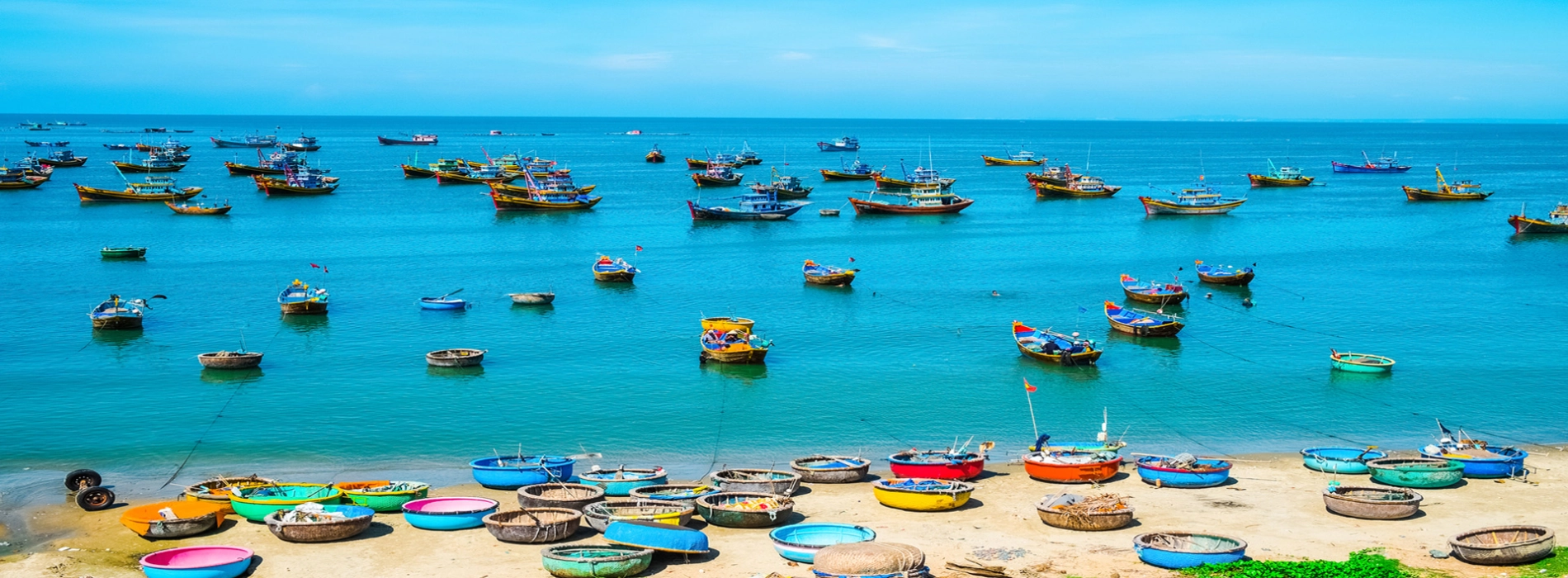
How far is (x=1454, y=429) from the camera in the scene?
3591cm

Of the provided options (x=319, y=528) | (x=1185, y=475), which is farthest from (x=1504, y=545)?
(x=319, y=528)

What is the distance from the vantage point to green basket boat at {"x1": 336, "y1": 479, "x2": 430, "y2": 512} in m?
26.5

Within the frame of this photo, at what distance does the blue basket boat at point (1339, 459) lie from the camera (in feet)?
99.0

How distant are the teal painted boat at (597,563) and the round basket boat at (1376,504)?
45.4 ft

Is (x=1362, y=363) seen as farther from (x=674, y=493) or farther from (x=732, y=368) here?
(x=674, y=493)

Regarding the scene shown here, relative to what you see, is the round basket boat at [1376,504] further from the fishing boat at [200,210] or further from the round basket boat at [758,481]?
the fishing boat at [200,210]

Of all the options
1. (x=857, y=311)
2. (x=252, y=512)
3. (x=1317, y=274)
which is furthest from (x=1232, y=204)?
(x=252, y=512)

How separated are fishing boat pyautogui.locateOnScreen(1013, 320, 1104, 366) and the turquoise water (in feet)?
1.49

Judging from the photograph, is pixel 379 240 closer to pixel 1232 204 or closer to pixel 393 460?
pixel 393 460

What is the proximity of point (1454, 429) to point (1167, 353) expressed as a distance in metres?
11.5

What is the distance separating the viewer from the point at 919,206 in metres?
96.9

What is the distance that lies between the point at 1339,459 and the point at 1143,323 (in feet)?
57.0

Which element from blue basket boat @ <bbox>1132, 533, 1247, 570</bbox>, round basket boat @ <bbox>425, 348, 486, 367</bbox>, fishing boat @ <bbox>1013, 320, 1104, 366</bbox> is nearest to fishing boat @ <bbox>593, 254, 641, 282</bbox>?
round basket boat @ <bbox>425, 348, 486, 367</bbox>

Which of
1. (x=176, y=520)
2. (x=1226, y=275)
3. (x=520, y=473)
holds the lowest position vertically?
(x=520, y=473)
